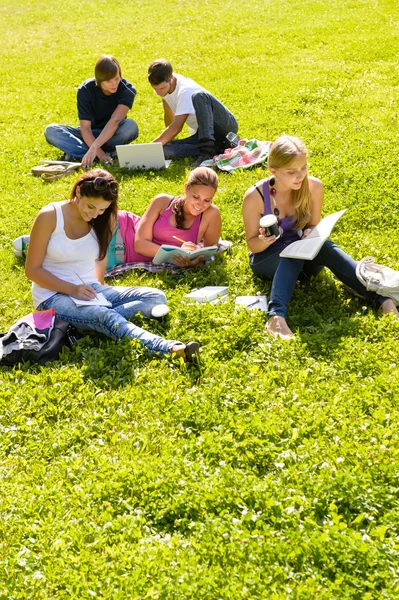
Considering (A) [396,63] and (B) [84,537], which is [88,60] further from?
(B) [84,537]

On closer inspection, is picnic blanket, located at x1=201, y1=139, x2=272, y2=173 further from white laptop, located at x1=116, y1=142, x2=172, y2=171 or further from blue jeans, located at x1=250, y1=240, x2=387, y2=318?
blue jeans, located at x1=250, y1=240, x2=387, y2=318

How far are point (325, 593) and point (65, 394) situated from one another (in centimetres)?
249

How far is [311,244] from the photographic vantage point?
19.9 ft

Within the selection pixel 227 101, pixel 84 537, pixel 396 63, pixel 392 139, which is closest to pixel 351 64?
pixel 396 63

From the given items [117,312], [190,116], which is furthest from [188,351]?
[190,116]

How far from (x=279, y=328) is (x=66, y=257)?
1862mm

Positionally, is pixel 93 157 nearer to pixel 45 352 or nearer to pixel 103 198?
pixel 103 198

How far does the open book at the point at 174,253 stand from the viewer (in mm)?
6914

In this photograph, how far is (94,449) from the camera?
4.64 meters

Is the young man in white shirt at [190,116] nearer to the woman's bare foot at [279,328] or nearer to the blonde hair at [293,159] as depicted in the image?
the blonde hair at [293,159]

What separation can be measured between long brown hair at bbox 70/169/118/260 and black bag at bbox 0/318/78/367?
833mm

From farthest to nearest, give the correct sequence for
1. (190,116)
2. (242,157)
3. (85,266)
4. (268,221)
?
(190,116) → (242,157) → (85,266) → (268,221)

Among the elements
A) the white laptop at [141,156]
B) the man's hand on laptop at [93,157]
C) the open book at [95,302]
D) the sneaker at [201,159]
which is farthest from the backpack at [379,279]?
the man's hand on laptop at [93,157]

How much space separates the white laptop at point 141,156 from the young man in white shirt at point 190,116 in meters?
0.45
